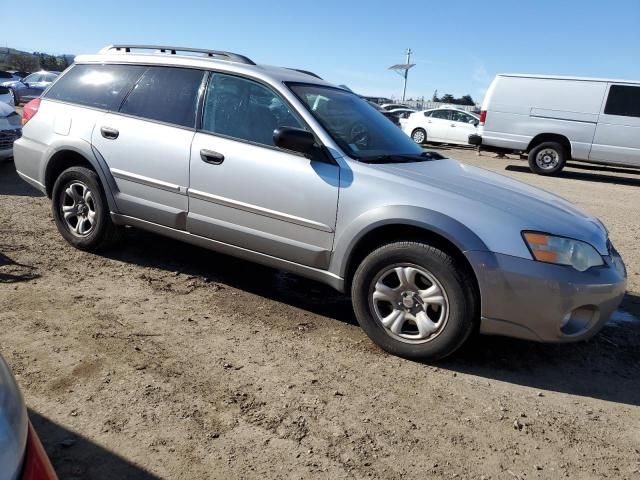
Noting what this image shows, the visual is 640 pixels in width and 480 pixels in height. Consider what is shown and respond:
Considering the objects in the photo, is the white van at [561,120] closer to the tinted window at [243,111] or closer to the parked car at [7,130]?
the parked car at [7,130]

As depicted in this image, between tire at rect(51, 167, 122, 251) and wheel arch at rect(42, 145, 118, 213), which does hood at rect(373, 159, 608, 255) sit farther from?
tire at rect(51, 167, 122, 251)

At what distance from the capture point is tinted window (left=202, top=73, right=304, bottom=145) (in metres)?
3.85

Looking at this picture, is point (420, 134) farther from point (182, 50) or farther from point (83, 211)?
point (83, 211)

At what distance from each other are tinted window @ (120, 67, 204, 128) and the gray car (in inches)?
0.4

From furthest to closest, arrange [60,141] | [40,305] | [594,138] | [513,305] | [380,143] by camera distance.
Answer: [594,138] < [60,141] < [380,143] < [40,305] < [513,305]

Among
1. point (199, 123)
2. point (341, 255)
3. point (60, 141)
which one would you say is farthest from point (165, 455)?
point (60, 141)

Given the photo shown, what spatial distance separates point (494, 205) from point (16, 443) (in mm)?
2706

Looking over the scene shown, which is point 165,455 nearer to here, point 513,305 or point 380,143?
point 513,305

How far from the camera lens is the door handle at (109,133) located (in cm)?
439

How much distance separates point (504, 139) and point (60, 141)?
11.3 meters

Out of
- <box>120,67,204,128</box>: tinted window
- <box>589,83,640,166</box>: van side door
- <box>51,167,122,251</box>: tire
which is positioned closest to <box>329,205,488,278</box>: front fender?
<box>120,67,204,128</box>: tinted window

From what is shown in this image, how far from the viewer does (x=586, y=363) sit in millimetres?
3557

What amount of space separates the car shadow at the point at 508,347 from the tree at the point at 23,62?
54.2 meters

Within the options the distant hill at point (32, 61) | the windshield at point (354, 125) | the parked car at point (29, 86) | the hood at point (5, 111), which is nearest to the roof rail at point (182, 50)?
the windshield at point (354, 125)
